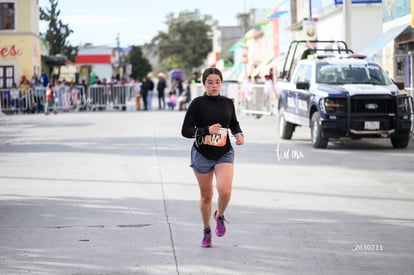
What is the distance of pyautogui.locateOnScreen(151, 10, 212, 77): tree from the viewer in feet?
412

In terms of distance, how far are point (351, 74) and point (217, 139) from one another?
12.2m

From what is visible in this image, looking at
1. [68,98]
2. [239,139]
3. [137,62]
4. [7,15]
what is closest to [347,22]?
[239,139]

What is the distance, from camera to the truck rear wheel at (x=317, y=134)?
1881 cm

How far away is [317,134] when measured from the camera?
18.9 m


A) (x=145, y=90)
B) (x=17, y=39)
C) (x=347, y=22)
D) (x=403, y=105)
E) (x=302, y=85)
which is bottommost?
(x=403, y=105)

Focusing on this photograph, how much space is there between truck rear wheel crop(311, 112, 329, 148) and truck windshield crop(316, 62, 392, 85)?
98 cm

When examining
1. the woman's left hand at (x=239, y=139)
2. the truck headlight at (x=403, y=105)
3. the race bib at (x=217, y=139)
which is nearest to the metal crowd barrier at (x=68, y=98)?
the truck headlight at (x=403, y=105)

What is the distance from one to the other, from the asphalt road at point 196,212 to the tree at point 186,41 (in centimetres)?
10673

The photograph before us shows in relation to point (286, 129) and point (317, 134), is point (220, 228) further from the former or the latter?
point (286, 129)

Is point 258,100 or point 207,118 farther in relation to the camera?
point 258,100

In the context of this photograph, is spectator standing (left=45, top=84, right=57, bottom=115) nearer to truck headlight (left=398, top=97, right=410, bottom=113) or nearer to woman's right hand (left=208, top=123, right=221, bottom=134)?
truck headlight (left=398, top=97, right=410, bottom=113)

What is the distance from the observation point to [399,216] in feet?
33.1

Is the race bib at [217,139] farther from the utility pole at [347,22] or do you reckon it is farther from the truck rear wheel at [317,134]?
the utility pole at [347,22]

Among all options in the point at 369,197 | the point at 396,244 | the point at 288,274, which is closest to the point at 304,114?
the point at 369,197
